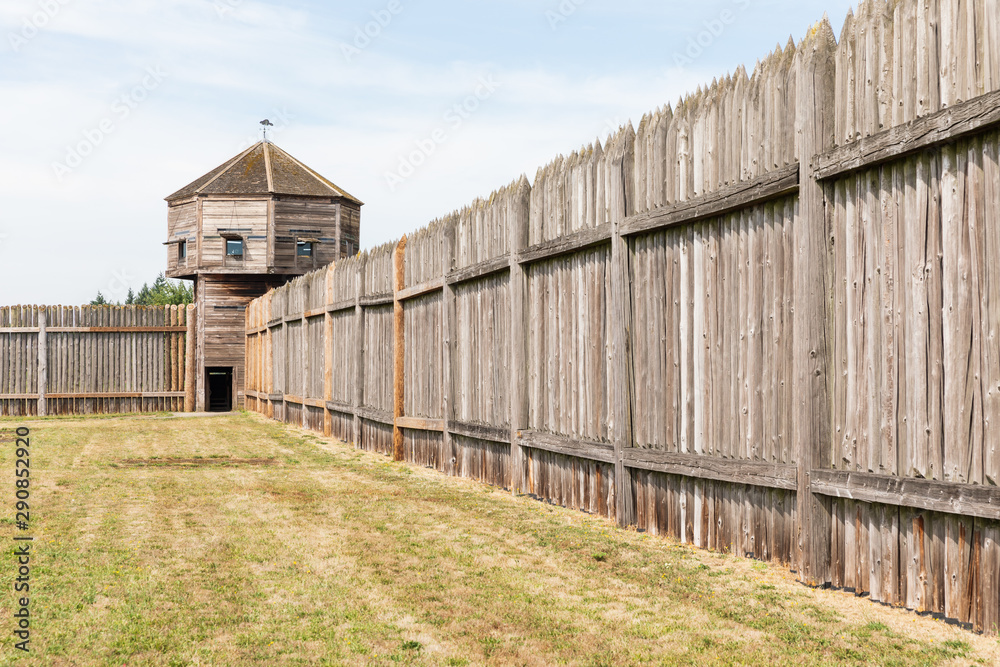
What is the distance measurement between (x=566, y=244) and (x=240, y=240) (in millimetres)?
24041

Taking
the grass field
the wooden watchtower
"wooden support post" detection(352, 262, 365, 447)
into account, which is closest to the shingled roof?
the wooden watchtower

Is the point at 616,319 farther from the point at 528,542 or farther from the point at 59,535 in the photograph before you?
the point at 59,535

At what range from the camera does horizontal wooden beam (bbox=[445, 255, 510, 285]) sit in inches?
385

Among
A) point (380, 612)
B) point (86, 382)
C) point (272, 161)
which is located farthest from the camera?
point (272, 161)

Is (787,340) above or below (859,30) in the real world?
below

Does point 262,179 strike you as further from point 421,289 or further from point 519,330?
point 519,330

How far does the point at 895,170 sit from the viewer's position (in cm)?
505

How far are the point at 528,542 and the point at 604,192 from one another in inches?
A: 116

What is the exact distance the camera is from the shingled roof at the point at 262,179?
30922 millimetres

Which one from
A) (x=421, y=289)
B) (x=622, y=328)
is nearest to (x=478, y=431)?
(x=421, y=289)

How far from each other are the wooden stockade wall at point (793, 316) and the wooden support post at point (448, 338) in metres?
1.26

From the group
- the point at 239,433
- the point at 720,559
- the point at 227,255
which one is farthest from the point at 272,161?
the point at 720,559

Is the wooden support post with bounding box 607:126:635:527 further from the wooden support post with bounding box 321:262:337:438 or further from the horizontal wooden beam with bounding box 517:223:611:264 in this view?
the wooden support post with bounding box 321:262:337:438

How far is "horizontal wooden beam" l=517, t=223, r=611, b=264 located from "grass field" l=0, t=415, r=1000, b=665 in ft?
7.56
